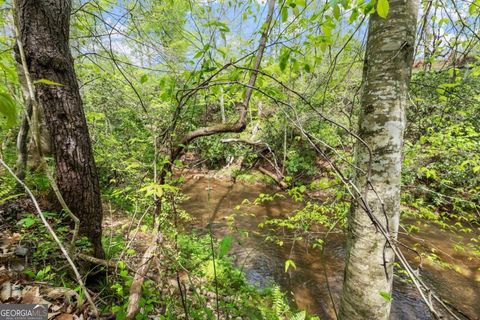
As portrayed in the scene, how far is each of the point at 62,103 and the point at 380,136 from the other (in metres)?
2.52

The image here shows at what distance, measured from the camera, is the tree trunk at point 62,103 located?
1971 millimetres

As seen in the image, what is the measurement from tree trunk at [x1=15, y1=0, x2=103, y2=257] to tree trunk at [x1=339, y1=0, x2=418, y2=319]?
7.60 ft

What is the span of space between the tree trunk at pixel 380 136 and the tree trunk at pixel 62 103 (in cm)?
232

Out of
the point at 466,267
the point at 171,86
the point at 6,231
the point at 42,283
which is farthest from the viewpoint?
the point at 466,267

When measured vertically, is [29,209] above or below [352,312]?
above

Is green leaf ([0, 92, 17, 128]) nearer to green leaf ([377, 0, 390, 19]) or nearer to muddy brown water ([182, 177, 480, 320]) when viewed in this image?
green leaf ([377, 0, 390, 19])

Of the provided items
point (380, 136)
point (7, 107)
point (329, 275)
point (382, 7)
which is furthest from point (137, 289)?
point (329, 275)

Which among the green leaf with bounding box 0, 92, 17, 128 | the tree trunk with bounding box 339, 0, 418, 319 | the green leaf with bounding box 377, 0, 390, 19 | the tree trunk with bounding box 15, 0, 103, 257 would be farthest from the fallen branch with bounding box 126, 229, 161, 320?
the green leaf with bounding box 377, 0, 390, 19

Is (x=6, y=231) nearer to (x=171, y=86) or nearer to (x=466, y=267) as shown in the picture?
(x=171, y=86)

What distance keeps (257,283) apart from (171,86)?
3903mm

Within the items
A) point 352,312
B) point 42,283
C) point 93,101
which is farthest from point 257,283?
point 93,101

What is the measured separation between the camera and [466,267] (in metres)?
4.84

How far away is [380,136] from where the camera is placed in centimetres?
153

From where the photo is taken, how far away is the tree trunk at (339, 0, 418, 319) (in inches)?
58.9
